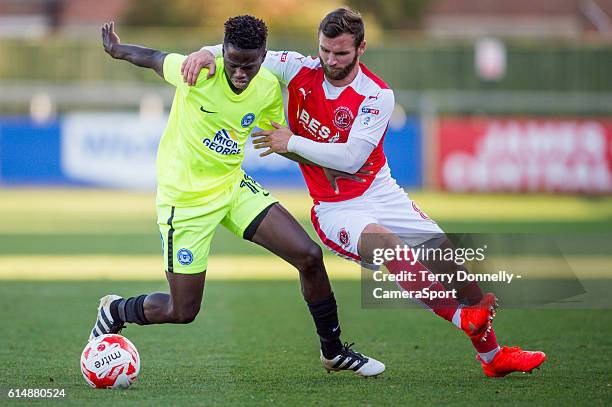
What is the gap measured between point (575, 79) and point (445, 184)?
965cm

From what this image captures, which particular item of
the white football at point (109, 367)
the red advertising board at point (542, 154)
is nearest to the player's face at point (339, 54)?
the white football at point (109, 367)

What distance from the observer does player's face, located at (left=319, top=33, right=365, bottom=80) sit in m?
7.36

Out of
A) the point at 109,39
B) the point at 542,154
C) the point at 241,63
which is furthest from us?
the point at 542,154

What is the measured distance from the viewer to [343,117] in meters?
7.66

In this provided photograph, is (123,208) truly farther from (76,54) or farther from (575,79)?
(575,79)

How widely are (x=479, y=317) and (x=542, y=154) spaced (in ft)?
57.7

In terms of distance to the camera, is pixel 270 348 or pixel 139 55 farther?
pixel 270 348

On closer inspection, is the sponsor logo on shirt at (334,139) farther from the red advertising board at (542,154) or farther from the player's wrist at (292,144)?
the red advertising board at (542,154)

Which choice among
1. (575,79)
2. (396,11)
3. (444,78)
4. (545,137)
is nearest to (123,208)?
(545,137)

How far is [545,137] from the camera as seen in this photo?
80.0 feet

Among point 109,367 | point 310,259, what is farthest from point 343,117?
point 109,367

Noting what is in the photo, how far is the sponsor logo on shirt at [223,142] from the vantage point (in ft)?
24.5

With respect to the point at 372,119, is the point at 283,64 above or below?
above

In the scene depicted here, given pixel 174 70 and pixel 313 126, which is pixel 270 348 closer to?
pixel 313 126
